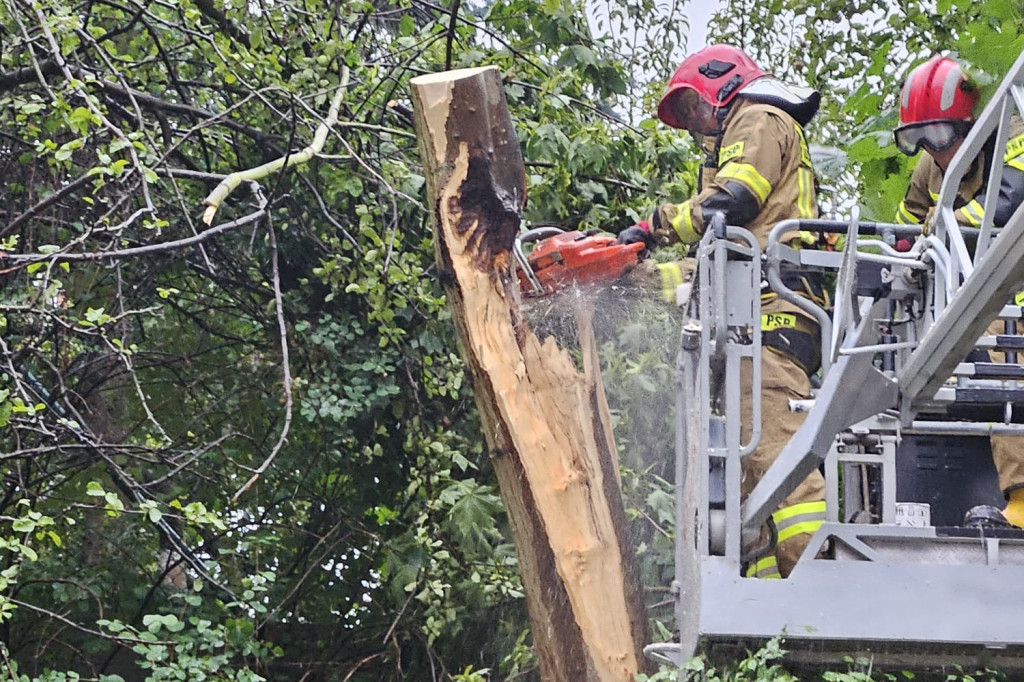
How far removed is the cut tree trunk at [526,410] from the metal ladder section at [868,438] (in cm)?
42

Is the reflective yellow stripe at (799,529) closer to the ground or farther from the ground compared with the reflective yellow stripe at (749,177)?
closer to the ground

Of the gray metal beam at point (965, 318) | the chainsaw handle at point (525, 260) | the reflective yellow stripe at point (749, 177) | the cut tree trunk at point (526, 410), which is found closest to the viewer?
the gray metal beam at point (965, 318)

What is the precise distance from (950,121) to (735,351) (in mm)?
1266

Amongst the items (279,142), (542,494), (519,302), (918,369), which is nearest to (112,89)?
(279,142)

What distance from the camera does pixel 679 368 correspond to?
4492mm

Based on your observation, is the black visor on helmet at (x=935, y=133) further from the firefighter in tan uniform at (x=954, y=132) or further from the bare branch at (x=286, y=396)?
the bare branch at (x=286, y=396)

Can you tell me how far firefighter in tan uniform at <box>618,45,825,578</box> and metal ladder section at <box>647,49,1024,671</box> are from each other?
0.32 m

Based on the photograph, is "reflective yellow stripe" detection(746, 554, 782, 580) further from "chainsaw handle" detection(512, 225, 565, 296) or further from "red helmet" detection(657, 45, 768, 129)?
"red helmet" detection(657, 45, 768, 129)

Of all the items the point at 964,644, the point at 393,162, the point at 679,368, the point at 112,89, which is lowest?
the point at 964,644

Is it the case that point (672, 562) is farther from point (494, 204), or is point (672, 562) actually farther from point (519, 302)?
point (494, 204)

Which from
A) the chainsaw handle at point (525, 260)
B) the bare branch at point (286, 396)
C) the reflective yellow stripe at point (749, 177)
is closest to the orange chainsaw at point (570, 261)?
the chainsaw handle at point (525, 260)

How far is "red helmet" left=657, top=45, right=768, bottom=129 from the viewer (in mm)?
5270

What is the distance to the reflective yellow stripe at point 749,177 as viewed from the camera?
4.90 meters

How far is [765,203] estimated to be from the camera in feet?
Result: 16.6
